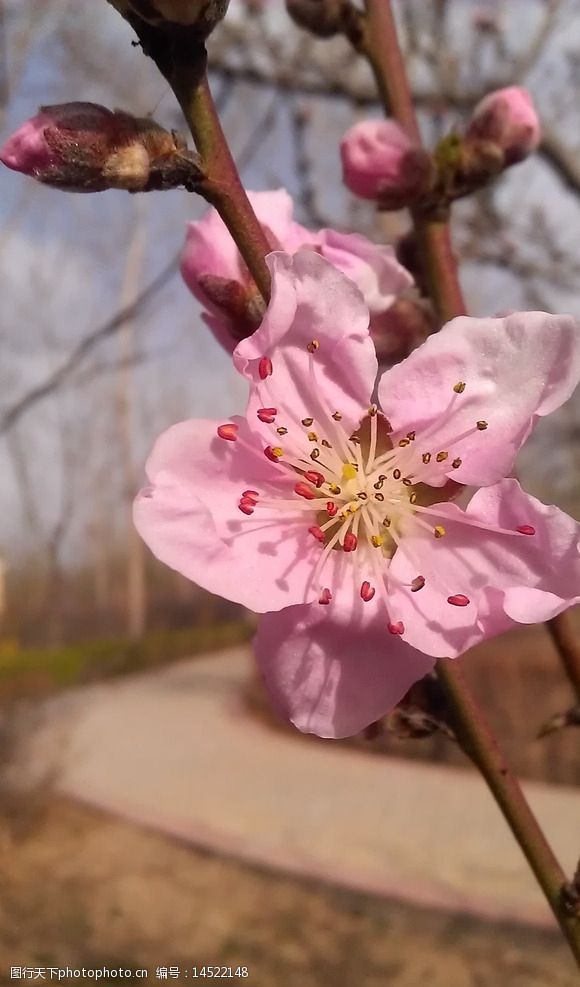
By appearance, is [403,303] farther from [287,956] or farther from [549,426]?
[549,426]

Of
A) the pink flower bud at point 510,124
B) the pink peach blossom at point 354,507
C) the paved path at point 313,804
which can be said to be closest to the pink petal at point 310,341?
the pink peach blossom at point 354,507

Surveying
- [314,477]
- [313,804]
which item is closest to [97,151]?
[314,477]

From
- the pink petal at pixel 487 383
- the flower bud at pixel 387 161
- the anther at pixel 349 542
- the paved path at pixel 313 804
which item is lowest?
the paved path at pixel 313 804

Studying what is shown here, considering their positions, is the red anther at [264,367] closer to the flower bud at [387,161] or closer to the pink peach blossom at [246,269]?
the pink peach blossom at [246,269]

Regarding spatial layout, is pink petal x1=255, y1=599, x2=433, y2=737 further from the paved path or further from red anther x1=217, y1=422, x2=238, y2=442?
the paved path

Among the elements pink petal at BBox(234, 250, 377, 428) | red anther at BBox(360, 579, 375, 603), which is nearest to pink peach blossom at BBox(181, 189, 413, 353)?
pink petal at BBox(234, 250, 377, 428)

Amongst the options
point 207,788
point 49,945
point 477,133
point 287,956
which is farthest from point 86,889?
point 477,133
